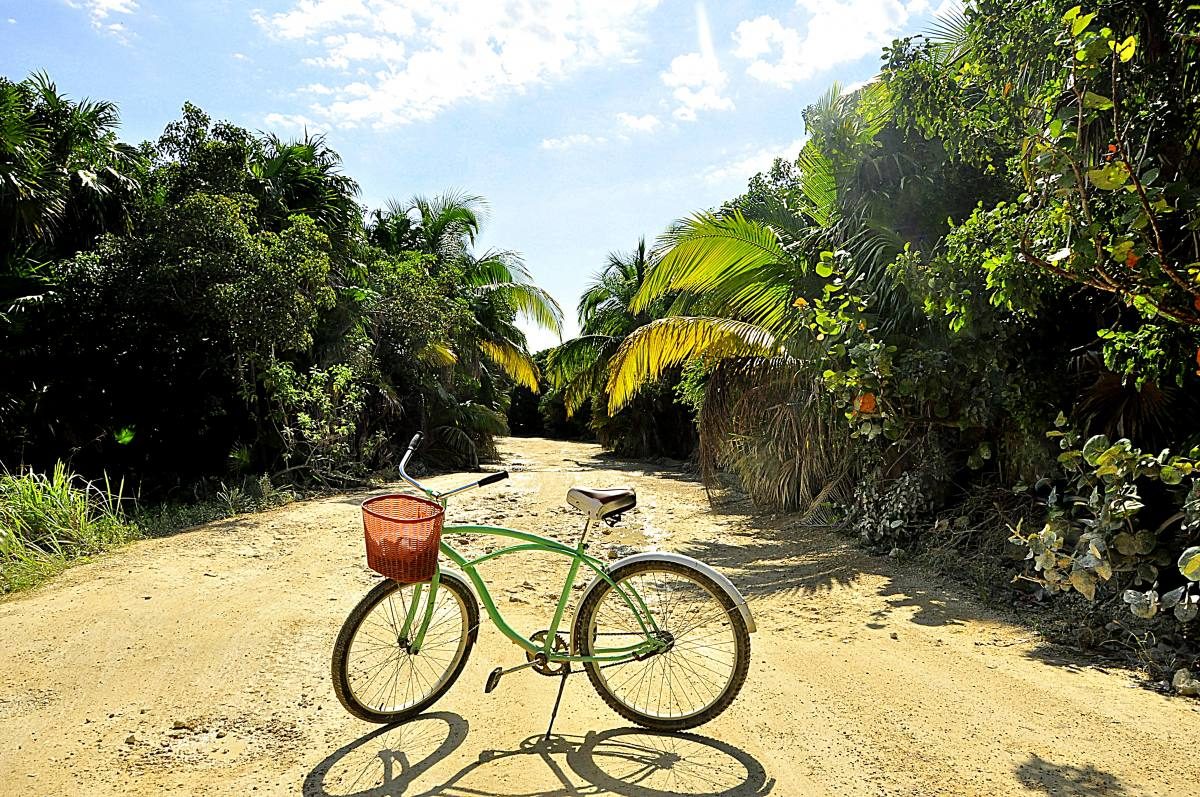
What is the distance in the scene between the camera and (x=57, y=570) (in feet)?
21.0

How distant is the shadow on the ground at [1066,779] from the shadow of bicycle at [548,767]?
1017 millimetres

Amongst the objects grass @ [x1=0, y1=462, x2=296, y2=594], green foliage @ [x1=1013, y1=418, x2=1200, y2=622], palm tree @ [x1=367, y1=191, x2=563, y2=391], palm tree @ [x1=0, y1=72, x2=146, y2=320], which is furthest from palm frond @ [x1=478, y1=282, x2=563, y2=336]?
green foliage @ [x1=1013, y1=418, x2=1200, y2=622]

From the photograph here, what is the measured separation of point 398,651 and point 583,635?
2.76 feet

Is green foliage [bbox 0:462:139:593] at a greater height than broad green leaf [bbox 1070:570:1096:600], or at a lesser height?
lesser

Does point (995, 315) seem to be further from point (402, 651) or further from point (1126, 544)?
point (402, 651)

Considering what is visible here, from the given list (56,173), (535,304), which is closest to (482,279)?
(535,304)

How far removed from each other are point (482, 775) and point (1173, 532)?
14.4 ft

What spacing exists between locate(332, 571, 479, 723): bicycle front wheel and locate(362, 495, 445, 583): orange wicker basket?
A: 0.99ft

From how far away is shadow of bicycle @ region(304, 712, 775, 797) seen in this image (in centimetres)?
301

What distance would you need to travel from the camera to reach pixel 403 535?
311 cm

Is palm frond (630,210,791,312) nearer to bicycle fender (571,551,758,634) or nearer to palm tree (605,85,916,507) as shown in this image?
palm tree (605,85,916,507)

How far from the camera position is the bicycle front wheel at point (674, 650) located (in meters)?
3.41

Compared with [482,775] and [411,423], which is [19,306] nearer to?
[411,423]

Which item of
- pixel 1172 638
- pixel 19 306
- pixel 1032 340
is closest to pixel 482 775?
pixel 1172 638
